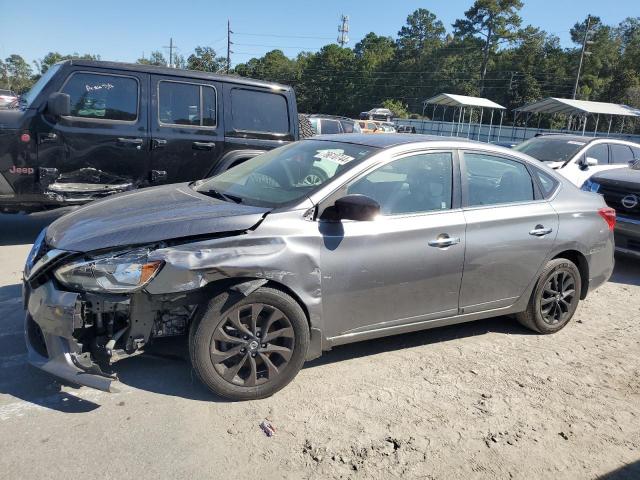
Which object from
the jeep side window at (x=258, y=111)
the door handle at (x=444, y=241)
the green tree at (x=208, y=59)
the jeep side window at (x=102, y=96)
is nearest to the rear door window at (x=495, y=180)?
the door handle at (x=444, y=241)

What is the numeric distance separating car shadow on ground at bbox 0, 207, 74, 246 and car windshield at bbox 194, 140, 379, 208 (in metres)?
3.01

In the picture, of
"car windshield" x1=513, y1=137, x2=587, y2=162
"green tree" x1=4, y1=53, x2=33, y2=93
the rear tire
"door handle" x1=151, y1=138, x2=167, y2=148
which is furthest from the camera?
"green tree" x1=4, y1=53, x2=33, y2=93

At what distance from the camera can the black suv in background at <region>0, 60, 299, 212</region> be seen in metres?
6.00

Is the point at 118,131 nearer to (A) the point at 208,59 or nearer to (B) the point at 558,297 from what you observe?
(B) the point at 558,297

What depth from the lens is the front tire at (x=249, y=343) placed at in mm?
3098

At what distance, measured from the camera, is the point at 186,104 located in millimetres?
6664

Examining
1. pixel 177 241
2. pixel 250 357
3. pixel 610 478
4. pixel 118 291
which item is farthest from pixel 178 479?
pixel 610 478

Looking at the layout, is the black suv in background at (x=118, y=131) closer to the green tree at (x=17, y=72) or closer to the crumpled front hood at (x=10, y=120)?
the crumpled front hood at (x=10, y=120)

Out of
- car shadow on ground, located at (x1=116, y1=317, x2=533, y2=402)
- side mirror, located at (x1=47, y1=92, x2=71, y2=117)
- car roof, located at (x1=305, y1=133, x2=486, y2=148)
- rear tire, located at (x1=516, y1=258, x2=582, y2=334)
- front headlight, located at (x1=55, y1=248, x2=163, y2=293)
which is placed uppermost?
side mirror, located at (x1=47, y1=92, x2=71, y2=117)

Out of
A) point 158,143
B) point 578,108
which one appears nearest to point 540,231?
point 158,143

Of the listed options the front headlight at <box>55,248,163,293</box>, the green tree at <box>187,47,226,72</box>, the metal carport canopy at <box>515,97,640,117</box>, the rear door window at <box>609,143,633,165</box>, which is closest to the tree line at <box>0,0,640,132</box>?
the green tree at <box>187,47,226,72</box>

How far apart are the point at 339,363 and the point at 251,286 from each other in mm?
1105

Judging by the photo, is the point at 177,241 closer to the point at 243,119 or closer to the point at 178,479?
the point at 178,479

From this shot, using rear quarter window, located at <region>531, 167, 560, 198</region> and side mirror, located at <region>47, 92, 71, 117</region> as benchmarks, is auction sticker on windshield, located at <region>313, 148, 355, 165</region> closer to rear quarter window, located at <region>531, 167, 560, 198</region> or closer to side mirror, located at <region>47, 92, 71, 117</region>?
rear quarter window, located at <region>531, 167, 560, 198</region>
